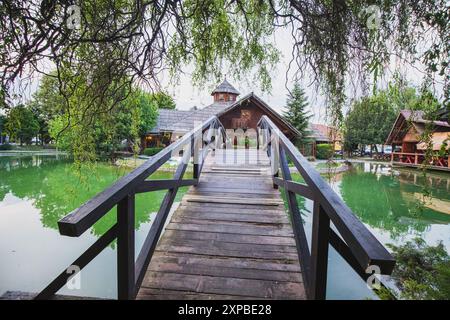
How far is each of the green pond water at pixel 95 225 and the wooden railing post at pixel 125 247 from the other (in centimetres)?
81

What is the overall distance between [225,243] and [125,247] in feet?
2.99

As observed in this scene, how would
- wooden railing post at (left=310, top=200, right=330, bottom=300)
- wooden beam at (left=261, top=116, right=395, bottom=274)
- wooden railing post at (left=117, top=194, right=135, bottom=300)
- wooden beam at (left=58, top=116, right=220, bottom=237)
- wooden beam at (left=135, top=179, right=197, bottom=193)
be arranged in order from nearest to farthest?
wooden beam at (left=261, top=116, right=395, bottom=274)
wooden beam at (left=58, top=116, right=220, bottom=237)
wooden railing post at (left=310, top=200, right=330, bottom=300)
wooden railing post at (left=117, top=194, right=135, bottom=300)
wooden beam at (left=135, top=179, right=197, bottom=193)

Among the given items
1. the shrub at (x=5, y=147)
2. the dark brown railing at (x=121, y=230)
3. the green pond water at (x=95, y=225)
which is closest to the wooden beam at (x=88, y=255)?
the dark brown railing at (x=121, y=230)

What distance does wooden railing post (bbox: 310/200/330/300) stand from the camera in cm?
117

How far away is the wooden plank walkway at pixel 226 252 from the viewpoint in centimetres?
151

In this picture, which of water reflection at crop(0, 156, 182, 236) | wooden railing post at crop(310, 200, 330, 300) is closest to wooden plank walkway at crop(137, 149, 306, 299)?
wooden railing post at crop(310, 200, 330, 300)

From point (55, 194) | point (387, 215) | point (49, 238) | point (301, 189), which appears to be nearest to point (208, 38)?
point (301, 189)

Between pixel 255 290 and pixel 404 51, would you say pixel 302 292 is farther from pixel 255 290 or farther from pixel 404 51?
pixel 404 51

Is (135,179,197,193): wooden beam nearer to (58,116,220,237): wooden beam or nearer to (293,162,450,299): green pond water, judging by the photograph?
(58,116,220,237): wooden beam

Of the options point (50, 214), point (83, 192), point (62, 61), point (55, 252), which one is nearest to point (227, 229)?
point (62, 61)

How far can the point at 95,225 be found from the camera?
A: 5438mm

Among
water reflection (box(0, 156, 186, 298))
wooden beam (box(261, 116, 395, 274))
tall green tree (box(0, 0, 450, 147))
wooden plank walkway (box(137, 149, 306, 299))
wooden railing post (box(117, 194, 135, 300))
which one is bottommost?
water reflection (box(0, 156, 186, 298))

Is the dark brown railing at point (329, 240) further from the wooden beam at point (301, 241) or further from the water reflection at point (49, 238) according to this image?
the water reflection at point (49, 238)
